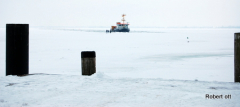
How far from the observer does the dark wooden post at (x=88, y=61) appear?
5.41 m

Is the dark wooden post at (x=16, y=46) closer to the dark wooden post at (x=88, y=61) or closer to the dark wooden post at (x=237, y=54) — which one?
the dark wooden post at (x=88, y=61)

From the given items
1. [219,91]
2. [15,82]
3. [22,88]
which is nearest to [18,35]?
[15,82]

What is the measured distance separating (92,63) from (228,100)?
2714 millimetres

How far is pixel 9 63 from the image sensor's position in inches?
205

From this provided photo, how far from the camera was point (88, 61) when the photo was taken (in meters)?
5.42

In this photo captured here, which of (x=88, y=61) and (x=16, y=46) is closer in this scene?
(x=16, y=46)

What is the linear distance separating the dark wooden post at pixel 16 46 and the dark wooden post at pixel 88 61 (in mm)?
1033

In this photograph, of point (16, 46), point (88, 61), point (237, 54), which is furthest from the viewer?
point (88, 61)

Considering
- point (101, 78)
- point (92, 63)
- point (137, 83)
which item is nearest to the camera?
point (137, 83)

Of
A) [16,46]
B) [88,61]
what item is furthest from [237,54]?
[16,46]

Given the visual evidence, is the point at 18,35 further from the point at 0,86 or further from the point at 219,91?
the point at 219,91

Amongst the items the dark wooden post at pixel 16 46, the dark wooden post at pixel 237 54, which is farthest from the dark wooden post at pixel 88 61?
the dark wooden post at pixel 237 54

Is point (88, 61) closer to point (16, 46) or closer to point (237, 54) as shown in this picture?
point (16, 46)

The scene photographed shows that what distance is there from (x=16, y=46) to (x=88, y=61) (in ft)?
4.20
